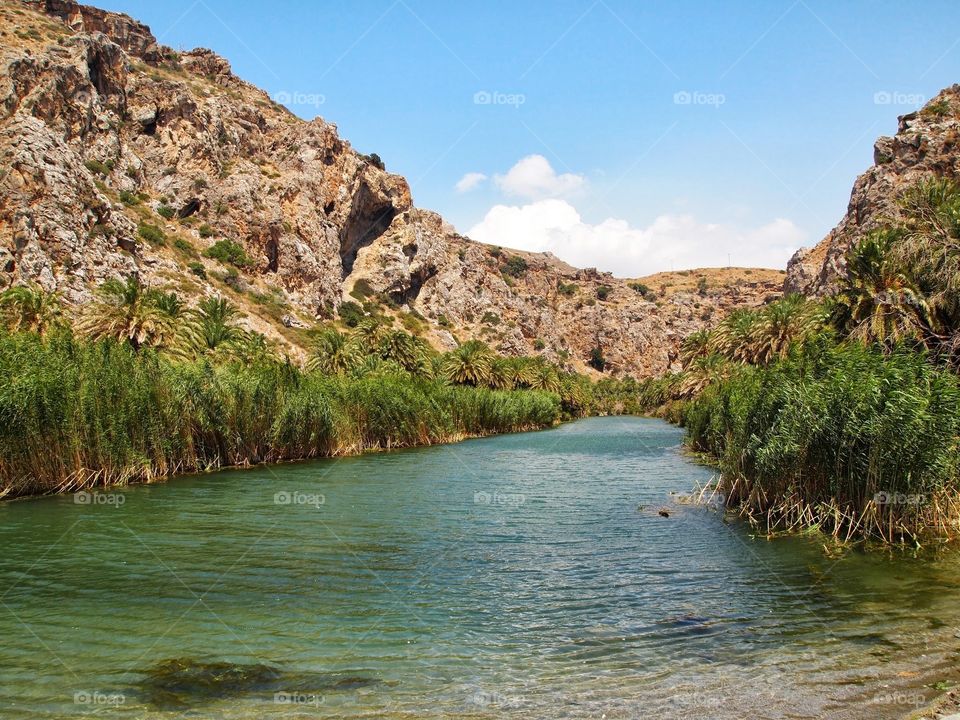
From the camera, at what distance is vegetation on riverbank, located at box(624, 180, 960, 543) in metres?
14.6

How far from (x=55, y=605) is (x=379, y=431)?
33.3 metres

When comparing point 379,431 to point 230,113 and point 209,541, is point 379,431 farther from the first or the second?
point 230,113

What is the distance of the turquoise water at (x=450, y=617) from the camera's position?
8195 millimetres

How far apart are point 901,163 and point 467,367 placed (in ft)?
169

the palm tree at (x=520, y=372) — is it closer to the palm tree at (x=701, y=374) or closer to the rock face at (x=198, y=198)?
the palm tree at (x=701, y=374)

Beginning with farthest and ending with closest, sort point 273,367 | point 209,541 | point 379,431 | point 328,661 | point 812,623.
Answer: point 379,431 → point 273,367 → point 209,541 → point 812,623 → point 328,661

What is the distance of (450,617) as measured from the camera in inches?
452

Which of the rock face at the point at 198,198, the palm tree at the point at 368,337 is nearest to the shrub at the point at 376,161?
the rock face at the point at 198,198

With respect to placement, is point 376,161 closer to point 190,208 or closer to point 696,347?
point 190,208

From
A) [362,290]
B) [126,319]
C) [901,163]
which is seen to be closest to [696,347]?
[901,163]

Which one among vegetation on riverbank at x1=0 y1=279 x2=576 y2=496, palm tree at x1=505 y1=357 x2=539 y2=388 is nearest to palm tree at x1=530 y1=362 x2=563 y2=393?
palm tree at x1=505 y1=357 x2=539 y2=388

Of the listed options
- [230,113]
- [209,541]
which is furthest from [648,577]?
[230,113]

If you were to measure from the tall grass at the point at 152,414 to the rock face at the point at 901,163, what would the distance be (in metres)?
51.4

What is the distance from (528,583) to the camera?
44.9ft
